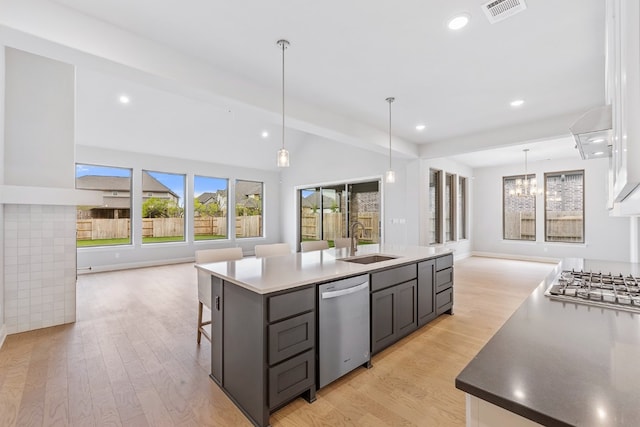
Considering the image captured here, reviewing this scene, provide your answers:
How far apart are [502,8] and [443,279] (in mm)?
2736

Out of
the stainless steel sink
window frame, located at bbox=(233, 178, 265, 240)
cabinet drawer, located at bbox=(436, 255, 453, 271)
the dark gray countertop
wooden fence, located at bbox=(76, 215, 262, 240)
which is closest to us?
the dark gray countertop

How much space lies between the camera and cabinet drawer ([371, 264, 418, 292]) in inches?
99.7

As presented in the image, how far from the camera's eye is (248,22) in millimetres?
2379

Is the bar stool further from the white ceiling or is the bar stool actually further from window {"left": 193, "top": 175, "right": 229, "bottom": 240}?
window {"left": 193, "top": 175, "right": 229, "bottom": 240}

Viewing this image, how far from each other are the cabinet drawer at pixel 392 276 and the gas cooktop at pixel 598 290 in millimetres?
1215

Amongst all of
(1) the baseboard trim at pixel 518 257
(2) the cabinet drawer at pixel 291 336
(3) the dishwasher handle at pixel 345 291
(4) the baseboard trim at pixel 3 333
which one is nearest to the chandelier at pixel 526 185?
(1) the baseboard trim at pixel 518 257

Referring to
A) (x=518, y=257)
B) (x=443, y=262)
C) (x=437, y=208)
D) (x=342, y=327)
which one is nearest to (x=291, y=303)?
(x=342, y=327)

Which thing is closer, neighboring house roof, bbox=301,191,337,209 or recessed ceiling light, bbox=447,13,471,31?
recessed ceiling light, bbox=447,13,471,31

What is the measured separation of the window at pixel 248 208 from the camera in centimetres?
877

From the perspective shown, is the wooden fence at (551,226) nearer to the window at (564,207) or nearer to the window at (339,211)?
the window at (564,207)

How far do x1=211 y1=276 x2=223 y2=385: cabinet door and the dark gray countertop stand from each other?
5.97 feet

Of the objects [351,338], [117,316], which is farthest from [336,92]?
[117,316]

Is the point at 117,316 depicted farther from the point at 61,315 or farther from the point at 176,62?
the point at 176,62

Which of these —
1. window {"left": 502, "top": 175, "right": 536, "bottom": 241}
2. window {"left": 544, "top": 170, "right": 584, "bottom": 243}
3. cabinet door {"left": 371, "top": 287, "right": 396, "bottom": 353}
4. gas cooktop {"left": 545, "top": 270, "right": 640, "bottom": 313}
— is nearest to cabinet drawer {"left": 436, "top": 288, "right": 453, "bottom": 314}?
cabinet door {"left": 371, "top": 287, "right": 396, "bottom": 353}
